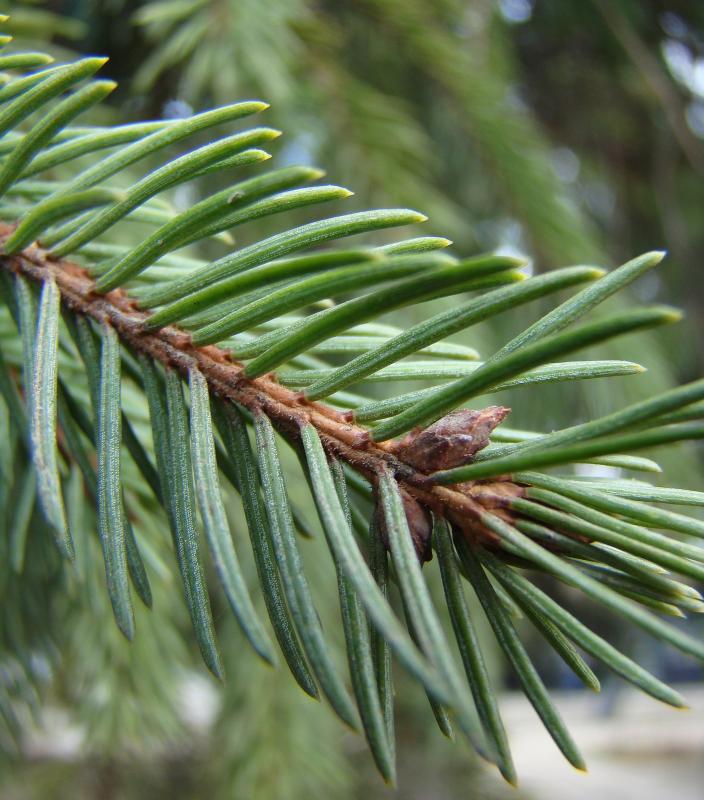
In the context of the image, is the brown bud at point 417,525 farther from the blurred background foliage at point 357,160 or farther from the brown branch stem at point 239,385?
the blurred background foliage at point 357,160

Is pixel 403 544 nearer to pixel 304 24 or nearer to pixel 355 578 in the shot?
pixel 355 578

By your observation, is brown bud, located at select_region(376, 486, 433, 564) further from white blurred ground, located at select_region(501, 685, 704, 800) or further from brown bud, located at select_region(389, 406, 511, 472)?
white blurred ground, located at select_region(501, 685, 704, 800)

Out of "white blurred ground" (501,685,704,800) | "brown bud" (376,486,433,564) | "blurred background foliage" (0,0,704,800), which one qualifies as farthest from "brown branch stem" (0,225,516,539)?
"white blurred ground" (501,685,704,800)

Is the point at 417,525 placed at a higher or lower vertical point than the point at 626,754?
higher

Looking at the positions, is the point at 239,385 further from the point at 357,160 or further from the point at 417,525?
the point at 357,160

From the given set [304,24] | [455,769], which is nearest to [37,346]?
[304,24]

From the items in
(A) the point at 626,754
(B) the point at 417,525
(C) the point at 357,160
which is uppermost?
(C) the point at 357,160

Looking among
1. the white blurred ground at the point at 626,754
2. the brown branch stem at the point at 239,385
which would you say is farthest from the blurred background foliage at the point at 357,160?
the white blurred ground at the point at 626,754

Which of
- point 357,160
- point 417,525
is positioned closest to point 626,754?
point 357,160
